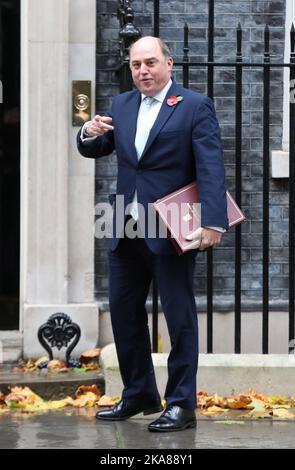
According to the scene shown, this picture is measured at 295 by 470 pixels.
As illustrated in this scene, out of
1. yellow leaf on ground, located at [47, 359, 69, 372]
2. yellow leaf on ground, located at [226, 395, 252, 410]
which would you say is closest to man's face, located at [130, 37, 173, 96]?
yellow leaf on ground, located at [226, 395, 252, 410]

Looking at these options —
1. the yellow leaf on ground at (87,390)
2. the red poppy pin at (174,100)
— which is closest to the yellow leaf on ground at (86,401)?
the yellow leaf on ground at (87,390)

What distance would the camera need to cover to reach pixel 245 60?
335 inches

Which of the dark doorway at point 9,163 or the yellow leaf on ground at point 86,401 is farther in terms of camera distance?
the dark doorway at point 9,163

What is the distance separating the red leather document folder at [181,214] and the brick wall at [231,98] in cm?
172

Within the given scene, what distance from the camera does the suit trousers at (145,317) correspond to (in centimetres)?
685

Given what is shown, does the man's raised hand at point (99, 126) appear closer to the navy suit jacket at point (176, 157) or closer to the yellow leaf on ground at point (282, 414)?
the navy suit jacket at point (176, 157)

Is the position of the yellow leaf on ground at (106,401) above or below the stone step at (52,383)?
below

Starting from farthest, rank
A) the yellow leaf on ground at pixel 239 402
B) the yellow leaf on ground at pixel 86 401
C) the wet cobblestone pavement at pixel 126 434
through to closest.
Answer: the yellow leaf on ground at pixel 86 401 < the yellow leaf on ground at pixel 239 402 < the wet cobblestone pavement at pixel 126 434

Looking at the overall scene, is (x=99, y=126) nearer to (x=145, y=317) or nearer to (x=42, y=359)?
(x=145, y=317)

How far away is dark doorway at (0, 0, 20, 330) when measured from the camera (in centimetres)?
850

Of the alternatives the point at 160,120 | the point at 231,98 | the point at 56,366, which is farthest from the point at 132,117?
the point at 56,366

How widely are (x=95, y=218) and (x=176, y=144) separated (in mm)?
1752

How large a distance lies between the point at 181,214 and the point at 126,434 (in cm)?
117
